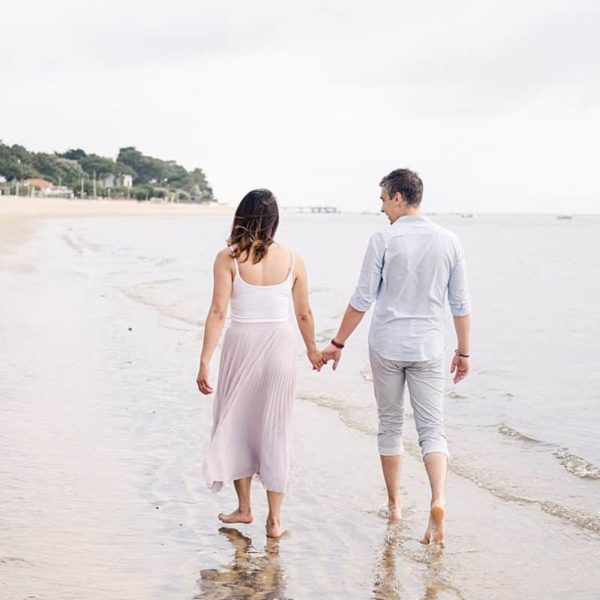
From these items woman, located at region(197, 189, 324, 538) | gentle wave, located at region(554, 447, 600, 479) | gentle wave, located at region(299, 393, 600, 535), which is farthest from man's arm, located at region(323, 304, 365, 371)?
gentle wave, located at region(554, 447, 600, 479)

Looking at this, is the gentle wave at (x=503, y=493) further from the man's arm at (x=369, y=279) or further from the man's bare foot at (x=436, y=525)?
the man's arm at (x=369, y=279)

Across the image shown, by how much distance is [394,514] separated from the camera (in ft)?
15.6

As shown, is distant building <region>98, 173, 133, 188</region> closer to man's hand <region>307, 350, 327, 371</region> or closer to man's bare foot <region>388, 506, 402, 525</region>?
man's hand <region>307, 350, 327, 371</region>

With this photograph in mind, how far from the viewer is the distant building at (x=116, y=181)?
168 meters

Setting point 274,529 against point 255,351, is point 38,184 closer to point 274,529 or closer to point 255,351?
point 255,351

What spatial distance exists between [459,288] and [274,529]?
1499mm

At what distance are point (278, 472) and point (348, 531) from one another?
0.50 m

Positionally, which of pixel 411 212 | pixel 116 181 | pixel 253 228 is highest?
pixel 116 181

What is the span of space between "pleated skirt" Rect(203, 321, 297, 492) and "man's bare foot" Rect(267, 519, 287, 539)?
160mm

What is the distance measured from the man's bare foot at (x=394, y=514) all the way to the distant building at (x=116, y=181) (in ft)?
541

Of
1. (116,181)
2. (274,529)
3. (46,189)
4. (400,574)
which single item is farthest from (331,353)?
(116,181)

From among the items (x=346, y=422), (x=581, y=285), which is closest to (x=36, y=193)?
(x=581, y=285)

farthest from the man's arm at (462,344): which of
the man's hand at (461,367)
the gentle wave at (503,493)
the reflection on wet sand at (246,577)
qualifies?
the reflection on wet sand at (246,577)

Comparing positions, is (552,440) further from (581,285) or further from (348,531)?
(581,285)
